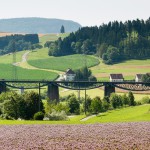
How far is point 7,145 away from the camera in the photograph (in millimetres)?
31203

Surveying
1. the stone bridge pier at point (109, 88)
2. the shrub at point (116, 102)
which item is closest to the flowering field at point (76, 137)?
the shrub at point (116, 102)

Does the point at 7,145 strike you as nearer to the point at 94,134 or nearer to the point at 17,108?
the point at 94,134

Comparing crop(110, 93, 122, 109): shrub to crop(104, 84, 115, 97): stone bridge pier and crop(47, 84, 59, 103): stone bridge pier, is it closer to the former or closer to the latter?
crop(104, 84, 115, 97): stone bridge pier

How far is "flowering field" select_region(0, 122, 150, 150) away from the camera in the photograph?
30.4 m

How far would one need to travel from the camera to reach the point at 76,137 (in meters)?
34.5

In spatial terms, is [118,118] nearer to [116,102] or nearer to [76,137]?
[76,137]

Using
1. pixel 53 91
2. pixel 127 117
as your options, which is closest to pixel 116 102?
pixel 53 91

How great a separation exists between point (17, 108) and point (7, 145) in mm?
41608

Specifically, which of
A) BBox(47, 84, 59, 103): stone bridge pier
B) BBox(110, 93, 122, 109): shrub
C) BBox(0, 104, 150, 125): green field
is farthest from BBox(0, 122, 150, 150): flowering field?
BBox(47, 84, 59, 103): stone bridge pier

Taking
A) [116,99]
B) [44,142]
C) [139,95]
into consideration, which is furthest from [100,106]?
[44,142]

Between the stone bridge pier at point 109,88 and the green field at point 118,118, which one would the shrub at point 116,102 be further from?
the green field at point 118,118

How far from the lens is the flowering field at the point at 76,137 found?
99.9 feet

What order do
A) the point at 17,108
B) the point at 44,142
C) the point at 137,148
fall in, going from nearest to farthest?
1. the point at 137,148
2. the point at 44,142
3. the point at 17,108

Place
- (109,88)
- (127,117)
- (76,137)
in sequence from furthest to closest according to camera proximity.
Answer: (109,88)
(127,117)
(76,137)
